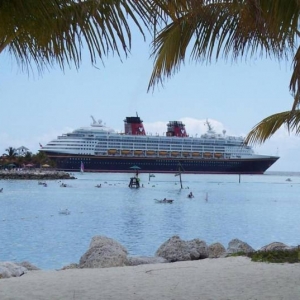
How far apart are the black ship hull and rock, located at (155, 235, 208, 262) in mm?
69003

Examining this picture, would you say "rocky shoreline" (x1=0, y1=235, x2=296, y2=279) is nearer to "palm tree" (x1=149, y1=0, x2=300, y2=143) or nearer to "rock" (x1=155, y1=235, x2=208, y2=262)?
"rock" (x1=155, y1=235, x2=208, y2=262)

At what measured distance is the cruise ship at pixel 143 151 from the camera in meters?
78.1

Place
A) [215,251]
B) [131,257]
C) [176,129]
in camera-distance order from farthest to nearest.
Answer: [176,129]
[215,251]
[131,257]

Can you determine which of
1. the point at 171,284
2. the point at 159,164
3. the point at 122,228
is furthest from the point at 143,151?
the point at 171,284

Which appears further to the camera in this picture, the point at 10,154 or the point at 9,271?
the point at 10,154

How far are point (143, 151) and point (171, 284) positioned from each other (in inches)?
2895

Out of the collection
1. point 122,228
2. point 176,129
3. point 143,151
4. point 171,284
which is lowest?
point 122,228

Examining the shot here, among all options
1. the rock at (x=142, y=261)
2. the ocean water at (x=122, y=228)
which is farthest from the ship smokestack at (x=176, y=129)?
the rock at (x=142, y=261)

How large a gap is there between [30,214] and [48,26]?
2307cm

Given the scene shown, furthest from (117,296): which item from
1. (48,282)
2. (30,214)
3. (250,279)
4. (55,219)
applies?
(30,214)

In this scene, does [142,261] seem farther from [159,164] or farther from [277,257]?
[159,164]

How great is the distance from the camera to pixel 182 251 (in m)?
8.49

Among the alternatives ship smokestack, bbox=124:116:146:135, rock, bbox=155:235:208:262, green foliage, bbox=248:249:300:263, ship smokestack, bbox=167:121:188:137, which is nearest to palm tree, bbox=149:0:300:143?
green foliage, bbox=248:249:300:263

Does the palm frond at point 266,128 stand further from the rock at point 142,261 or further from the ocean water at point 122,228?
the ocean water at point 122,228
